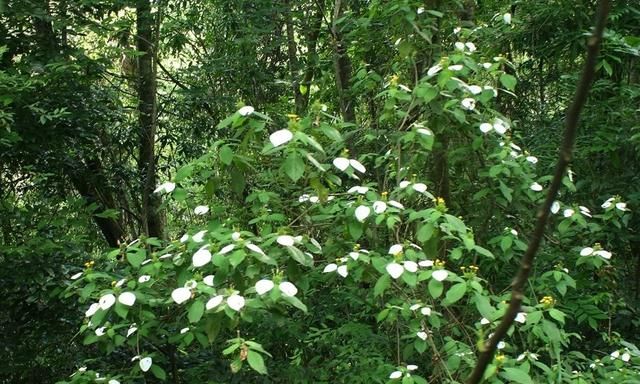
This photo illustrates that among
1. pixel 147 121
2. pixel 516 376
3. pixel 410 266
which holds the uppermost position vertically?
pixel 410 266

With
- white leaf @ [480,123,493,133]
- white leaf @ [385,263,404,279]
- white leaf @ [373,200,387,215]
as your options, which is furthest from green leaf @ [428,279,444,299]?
white leaf @ [480,123,493,133]

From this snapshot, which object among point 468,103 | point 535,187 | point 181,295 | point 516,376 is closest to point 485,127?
point 468,103

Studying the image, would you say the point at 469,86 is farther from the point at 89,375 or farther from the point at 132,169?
the point at 132,169

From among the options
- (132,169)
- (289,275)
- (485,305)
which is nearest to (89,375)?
(289,275)

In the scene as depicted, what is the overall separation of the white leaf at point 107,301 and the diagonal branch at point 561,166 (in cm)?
171

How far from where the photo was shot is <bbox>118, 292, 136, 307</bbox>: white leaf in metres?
1.98

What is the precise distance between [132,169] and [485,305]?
149 inches

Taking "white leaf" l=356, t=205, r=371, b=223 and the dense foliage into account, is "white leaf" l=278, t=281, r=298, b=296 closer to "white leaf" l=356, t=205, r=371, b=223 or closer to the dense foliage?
the dense foliage

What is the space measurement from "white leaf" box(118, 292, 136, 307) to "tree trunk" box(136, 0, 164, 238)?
2882 millimetres

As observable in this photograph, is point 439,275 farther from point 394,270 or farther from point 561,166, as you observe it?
point 561,166

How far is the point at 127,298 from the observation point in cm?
199

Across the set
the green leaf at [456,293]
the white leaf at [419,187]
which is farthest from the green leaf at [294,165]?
the green leaf at [456,293]

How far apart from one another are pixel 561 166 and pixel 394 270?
58.3 inches

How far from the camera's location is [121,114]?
4.43 meters
